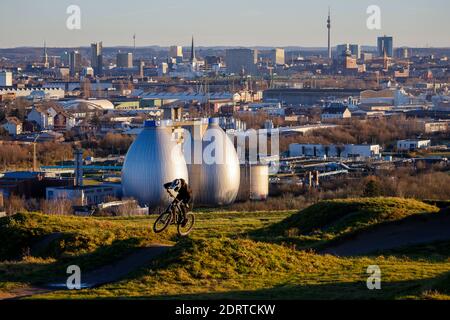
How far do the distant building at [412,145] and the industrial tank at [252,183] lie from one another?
51.7ft

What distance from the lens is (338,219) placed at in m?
17.6

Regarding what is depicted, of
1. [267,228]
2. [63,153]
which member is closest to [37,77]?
[63,153]

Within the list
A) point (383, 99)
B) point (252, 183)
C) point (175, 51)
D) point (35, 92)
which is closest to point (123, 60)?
point (175, 51)

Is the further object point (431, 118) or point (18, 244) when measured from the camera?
point (431, 118)

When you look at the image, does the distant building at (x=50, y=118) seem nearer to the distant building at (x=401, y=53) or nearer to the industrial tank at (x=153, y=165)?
the industrial tank at (x=153, y=165)

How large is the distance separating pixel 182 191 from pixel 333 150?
1299 inches

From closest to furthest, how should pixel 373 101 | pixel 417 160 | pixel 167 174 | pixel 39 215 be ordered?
pixel 39 215
pixel 167 174
pixel 417 160
pixel 373 101

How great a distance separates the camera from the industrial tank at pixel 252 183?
2969cm

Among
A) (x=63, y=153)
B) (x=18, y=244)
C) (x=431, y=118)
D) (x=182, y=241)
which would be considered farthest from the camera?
(x=431, y=118)

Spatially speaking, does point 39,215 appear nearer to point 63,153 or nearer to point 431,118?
point 63,153

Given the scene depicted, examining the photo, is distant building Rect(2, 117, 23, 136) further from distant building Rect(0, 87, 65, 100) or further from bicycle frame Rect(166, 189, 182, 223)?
bicycle frame Rect(166, 189, 182, 223)

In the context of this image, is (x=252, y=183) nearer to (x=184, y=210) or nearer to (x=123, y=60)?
(x=184, y=210)
